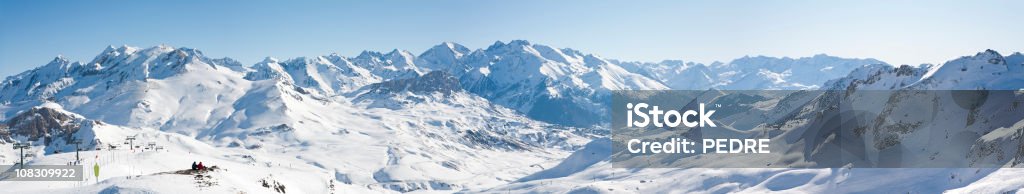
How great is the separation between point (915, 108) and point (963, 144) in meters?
31.2

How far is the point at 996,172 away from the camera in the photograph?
124625 mm

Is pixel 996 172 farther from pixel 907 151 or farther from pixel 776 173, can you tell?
pixel 776 173

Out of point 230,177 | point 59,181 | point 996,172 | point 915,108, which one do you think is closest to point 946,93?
point 915,108

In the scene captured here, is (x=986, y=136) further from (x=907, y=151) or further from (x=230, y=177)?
(x=230, y=177)

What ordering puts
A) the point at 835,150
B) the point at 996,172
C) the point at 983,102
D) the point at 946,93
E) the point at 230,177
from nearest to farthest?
the point at 230,177 → the point at 996,172 → the point at 983,102 → the point at 946,93 → the point at 835,150

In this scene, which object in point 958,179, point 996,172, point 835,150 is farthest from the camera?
point 835,150

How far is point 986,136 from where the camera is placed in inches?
5925

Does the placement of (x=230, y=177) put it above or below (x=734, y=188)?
above

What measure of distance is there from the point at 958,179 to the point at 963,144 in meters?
28.3

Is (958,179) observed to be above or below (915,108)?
below

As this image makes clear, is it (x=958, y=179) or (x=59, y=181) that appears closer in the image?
(x=59, y=181)

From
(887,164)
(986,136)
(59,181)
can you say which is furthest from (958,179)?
(59,181)

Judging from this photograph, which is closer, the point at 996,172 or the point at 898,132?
the point at 996,172

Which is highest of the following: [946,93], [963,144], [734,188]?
[946,93]
